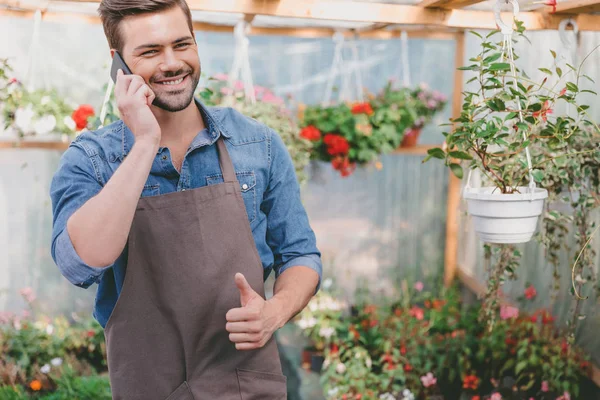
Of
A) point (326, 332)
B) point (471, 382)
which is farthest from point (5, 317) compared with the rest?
point (471, 382)

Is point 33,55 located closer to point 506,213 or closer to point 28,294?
point 28,294

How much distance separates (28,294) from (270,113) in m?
2.26

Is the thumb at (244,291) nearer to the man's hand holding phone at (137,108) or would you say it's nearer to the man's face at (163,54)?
the man's hand holding phone at (137,108)

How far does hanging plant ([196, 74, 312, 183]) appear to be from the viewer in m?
3.65

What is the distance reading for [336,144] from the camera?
4.01 meters

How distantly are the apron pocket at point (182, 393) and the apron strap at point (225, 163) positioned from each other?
1.74 ft

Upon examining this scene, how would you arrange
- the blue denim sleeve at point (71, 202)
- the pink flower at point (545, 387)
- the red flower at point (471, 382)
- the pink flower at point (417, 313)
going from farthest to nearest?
the pink flower at point (417, 313), the red flower at point (471, 382), the pink flower at point (545, 387), the blue denim sleeve at point (71, 202)

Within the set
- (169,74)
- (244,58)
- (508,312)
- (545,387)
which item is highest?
(244,58)

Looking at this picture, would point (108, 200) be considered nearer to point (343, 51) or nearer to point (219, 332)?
point (219, 332)

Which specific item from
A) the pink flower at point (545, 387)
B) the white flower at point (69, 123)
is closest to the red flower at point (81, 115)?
the white flower at point (69, 123)

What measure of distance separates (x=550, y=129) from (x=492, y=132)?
305 millimetres

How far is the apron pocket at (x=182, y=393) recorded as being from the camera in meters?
1.56

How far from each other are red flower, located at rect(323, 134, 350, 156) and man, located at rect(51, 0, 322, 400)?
2358 mm

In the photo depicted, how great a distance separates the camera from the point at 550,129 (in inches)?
87.1
